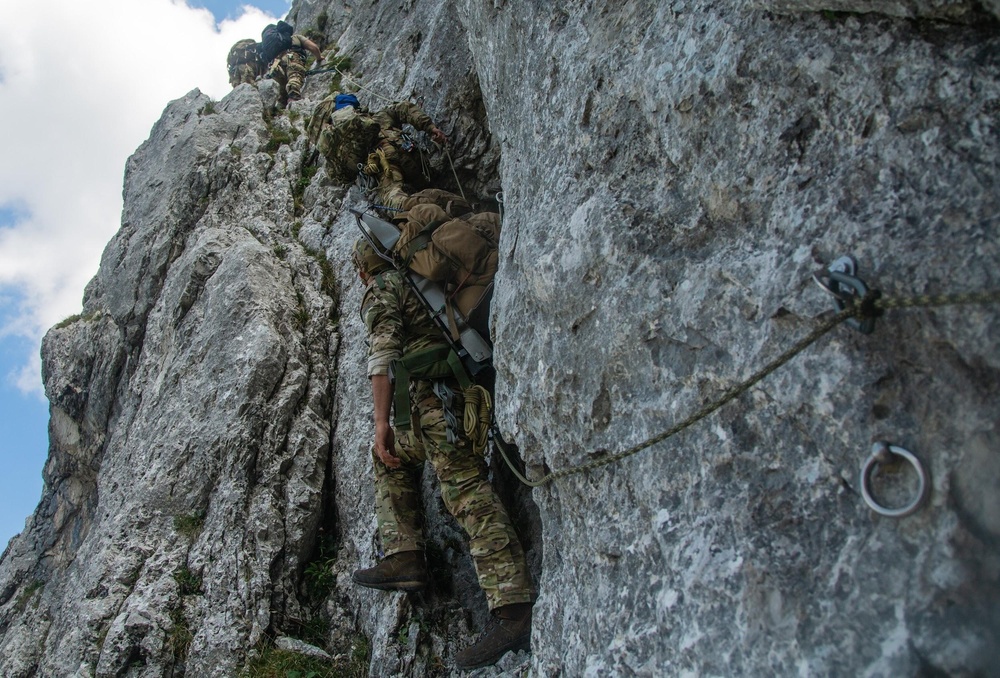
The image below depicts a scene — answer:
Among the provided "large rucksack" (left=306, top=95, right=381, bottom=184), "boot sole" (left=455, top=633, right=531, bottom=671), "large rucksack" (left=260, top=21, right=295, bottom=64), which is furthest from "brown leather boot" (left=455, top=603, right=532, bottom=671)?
"large rucksack" (left=260, top=21, right=295, bottom=64)

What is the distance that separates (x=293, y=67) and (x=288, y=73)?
0.20 metres

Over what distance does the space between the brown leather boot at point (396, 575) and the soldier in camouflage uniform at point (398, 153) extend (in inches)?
165

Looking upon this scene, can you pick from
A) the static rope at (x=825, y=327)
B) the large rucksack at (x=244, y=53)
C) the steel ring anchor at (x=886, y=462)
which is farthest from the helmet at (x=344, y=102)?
the large rucksack at (x=244, y=53)

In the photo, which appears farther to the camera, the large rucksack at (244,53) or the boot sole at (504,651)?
the large rucksack at (244,53)

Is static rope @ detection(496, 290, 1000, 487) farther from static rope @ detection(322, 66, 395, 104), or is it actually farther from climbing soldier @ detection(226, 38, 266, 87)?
climbing soldier @ detection(226, 38, 266, 87)

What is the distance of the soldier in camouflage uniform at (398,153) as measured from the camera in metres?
8.90

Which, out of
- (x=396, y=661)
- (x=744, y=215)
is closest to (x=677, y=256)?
(x=744, y=215)

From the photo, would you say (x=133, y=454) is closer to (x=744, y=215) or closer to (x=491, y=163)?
(x=491, y=163)

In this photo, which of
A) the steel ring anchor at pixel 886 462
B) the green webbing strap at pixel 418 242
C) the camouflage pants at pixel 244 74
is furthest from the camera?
the camouflage pants at pixel 244 74

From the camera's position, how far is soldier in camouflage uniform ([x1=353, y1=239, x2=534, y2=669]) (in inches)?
225

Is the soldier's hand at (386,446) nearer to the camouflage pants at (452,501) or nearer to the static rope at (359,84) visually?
the camouflage pants at (452,501)

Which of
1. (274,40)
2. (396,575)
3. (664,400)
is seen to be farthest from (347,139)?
(274,40)

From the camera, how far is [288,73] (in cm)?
1609

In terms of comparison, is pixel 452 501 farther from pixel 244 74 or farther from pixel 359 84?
pixel 244 74
